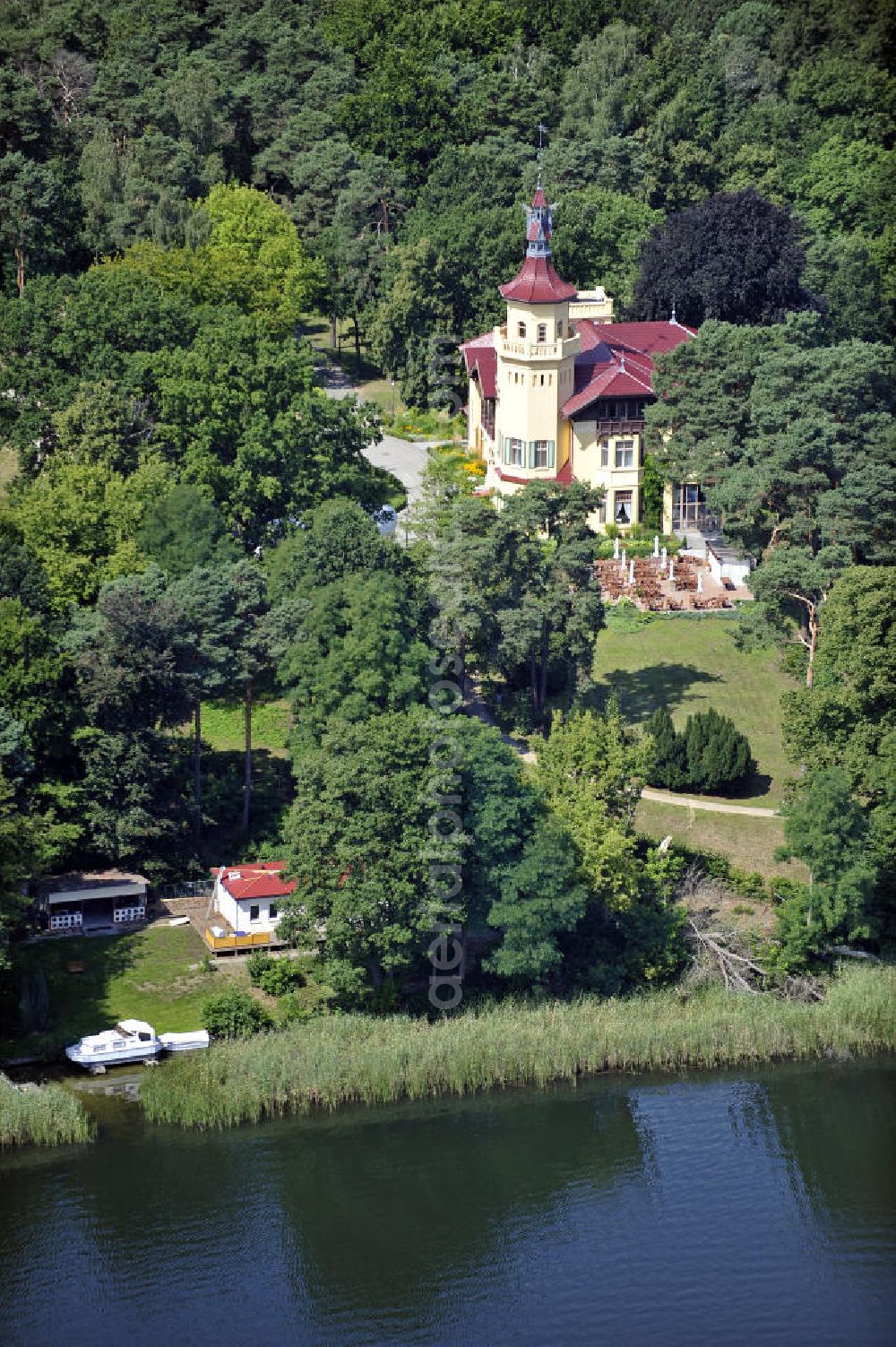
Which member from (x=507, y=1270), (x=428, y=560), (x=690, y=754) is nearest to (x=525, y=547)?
(x=428, y=560)

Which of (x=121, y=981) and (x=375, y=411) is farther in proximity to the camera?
(x=375, y=411)

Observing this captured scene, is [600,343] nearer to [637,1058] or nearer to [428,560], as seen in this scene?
[428,560]

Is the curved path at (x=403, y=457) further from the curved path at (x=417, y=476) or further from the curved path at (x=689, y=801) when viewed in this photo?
the curved path at (x=689, y=801)

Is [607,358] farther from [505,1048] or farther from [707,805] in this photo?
[505,1048]

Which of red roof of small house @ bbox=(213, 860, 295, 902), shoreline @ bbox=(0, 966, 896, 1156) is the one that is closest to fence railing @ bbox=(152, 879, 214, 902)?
red roof of small house @ bbox=(213, 860, 295, 902)

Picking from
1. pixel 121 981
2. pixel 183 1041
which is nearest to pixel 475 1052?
pixel 183 1041
